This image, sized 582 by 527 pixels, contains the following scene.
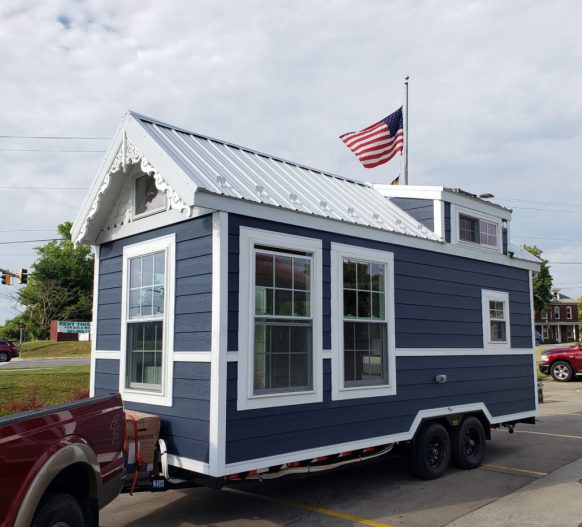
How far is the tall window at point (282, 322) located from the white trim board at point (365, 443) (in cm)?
69

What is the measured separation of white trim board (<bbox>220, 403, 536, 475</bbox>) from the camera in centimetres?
579

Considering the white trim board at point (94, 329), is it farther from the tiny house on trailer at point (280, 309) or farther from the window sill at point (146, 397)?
the window sill at point (146, 397)

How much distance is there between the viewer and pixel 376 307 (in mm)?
7664

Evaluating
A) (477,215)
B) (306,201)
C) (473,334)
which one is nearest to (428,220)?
(477,215)

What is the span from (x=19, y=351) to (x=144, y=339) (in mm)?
36713

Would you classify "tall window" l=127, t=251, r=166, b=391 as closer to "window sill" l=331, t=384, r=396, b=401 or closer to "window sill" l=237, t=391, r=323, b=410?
"window sill" l=237, t=391, r=323, b=410

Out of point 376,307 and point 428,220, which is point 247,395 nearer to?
point 376,307

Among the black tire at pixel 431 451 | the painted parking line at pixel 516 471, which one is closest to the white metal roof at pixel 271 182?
the black tire at pixel 431 451

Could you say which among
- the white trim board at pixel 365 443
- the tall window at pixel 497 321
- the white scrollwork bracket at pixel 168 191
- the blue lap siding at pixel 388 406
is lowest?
the white trim board at pixel 365 443

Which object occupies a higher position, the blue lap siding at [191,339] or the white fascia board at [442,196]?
the white fascia board at [442,196]

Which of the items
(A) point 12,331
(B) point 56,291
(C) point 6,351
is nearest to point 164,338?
(C) point 6,351

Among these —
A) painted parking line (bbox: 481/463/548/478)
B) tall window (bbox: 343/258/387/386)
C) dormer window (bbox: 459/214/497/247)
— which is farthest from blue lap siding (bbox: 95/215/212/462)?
painted parking line (bbox: 481/463/548/478)

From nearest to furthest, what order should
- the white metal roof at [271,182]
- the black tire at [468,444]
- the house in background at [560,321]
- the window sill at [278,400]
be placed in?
the window sill at [278,400], the white metal roof at [271,182], the black tire at [468,444], the house in background at [560,321]

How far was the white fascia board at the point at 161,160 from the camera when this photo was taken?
5727mm
